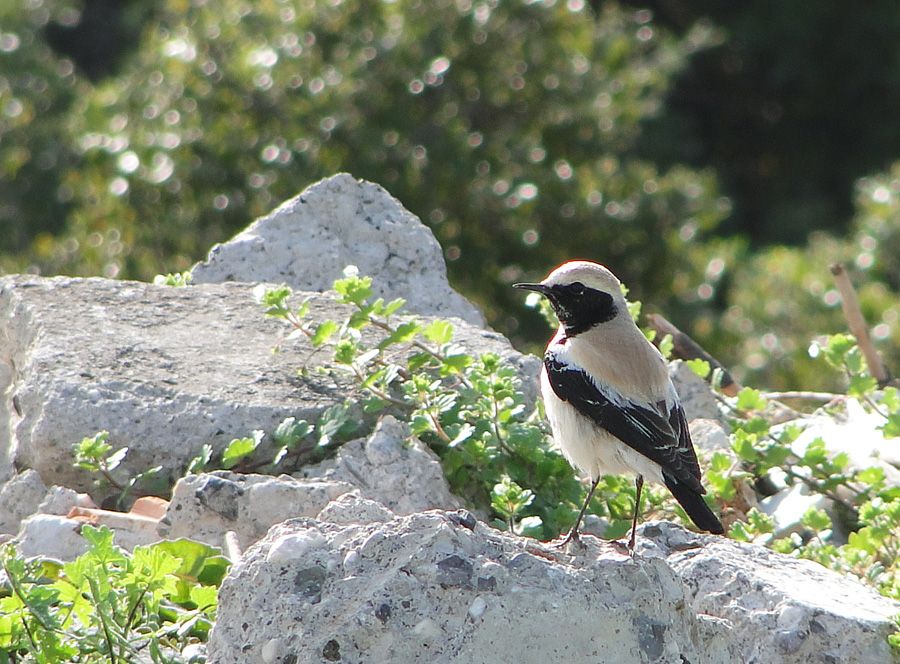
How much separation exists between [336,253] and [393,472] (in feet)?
5.03

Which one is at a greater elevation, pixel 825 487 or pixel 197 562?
pixel 197 562

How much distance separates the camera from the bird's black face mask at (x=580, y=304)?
507cm

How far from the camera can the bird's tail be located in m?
4.46

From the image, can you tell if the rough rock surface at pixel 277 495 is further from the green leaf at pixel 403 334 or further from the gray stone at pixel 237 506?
the green leaf at pixel 403 334

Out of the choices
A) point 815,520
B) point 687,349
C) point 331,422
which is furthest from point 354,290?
point 687,349

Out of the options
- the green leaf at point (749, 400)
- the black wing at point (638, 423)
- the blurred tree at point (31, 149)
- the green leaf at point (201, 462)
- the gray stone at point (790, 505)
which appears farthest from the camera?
the blurred tree at point (31, 149)

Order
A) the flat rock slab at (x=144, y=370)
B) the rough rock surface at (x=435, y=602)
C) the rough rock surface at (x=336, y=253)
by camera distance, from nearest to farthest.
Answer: the rough rock surface at (x=435, y=602), the flat rock slab at (x=144, y=370), the rough rock surface at (x=336, y=253)

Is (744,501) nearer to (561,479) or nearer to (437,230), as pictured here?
(561,479)

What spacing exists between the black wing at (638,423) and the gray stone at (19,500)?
1643mm

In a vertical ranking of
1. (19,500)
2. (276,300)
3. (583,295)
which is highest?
(276,300)

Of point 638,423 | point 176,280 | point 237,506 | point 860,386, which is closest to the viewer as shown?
point 237,506

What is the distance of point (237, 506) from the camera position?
4488 millimetres

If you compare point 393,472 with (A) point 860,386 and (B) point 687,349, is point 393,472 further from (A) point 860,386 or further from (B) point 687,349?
(B) point 687,349

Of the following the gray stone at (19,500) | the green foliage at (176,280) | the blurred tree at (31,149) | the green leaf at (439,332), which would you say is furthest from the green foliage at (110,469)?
the blurred tree at (31,149)
